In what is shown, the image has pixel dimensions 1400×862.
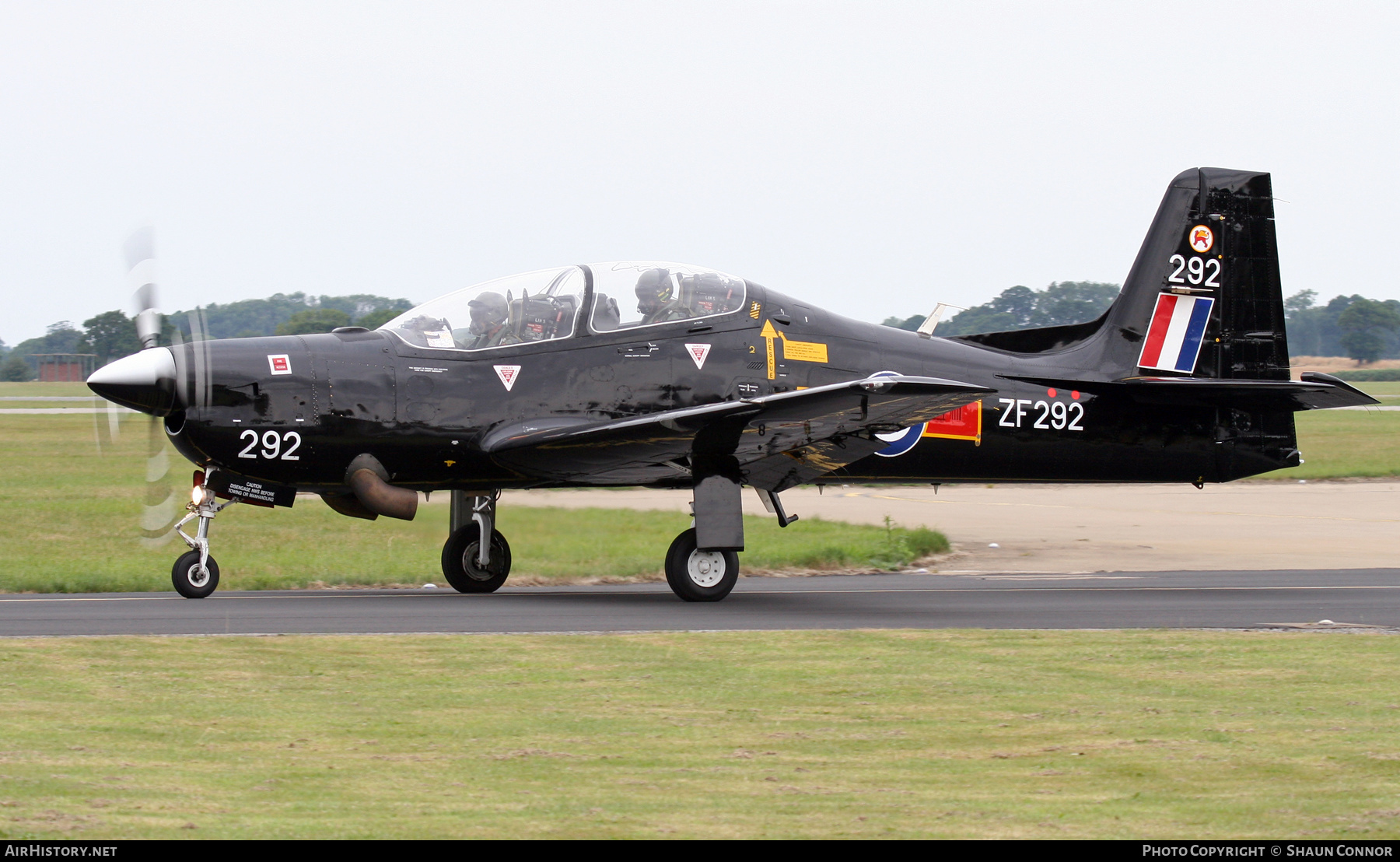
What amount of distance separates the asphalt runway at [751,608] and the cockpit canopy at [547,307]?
8.25ft

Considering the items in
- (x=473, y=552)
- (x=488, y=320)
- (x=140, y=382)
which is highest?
(x=488, y=320)

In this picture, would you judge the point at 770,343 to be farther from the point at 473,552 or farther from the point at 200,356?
the point at 200,356

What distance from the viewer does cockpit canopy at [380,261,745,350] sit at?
13.3 m

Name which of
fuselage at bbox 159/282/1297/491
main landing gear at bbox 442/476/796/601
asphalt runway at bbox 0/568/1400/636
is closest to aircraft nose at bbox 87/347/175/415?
fuselage at bbox 159/282/1297/491

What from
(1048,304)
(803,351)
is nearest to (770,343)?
(803,351)

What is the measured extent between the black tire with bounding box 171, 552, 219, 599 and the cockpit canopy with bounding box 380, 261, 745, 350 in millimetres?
2735

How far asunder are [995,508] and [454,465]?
15266 mm

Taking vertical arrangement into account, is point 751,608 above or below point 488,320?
below

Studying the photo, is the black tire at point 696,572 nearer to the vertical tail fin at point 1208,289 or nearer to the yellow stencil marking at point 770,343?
the yellow stencil marking at point 770,343

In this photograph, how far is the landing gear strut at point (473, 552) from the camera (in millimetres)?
14570

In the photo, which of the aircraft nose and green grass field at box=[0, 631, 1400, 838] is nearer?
green grass field at box=[0, 631, 1400, 838]

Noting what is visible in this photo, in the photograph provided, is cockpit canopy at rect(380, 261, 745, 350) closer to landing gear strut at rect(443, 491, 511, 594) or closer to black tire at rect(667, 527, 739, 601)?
landing gear strut at rect(443, 491, 511, 594)

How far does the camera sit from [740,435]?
42.6 ft

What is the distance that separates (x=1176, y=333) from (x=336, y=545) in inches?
436
